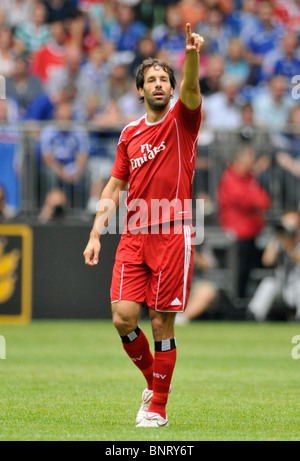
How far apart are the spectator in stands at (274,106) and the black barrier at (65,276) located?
406 centimetres

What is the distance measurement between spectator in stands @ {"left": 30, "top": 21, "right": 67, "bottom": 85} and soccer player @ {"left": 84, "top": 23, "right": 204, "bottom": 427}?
11.9 meters

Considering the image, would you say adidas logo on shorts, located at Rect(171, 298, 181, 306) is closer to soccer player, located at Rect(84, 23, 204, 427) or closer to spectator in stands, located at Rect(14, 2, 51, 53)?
soccer player, located at Rect(84, 23, 204, 427)

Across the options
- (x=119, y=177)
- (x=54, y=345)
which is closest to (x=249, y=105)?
(x=54, y=345)

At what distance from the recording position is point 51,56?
19.1 meters

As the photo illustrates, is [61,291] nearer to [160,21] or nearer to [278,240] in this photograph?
[278,240]

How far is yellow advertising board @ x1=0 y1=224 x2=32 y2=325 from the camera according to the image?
15.8 m

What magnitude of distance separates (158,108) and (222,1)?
547 inches

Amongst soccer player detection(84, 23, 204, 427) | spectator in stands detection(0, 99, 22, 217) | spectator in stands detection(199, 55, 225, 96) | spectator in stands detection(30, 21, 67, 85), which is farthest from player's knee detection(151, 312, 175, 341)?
spectator in stands detection(30, 21, 67, 85)

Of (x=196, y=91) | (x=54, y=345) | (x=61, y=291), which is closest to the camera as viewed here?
(x=196, y=91)

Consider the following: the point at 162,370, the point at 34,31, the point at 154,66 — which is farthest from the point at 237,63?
the point at 162,370

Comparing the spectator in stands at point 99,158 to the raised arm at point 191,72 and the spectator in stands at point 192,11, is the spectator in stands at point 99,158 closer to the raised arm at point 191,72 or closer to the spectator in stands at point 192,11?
the spectator in stands at point 192,11

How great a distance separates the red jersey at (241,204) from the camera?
16.3 m

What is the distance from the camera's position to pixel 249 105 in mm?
17281

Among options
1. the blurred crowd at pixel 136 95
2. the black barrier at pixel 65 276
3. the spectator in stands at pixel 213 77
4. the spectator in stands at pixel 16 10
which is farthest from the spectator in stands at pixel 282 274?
the spectator in stands at pixel 16 10
